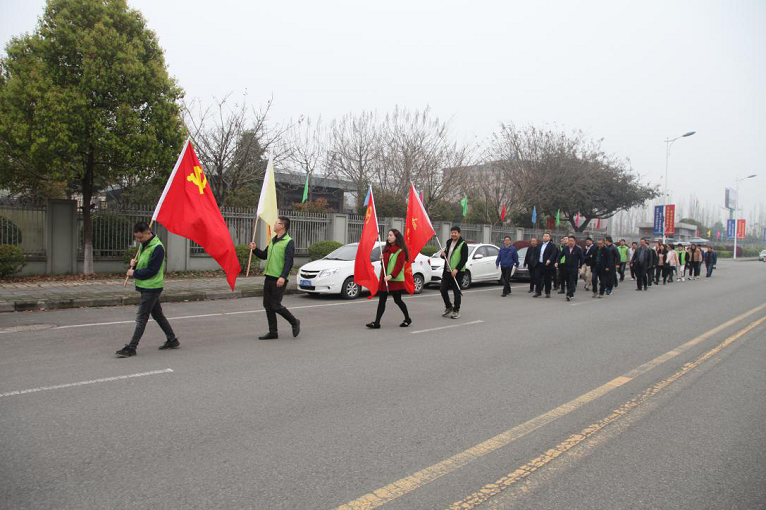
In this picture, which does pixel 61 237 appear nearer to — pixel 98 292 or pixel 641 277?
pixel 98 292

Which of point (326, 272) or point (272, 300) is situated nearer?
point (272, 300)

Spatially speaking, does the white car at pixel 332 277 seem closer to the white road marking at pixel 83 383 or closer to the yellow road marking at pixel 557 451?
the white road marking at pixel 83 383

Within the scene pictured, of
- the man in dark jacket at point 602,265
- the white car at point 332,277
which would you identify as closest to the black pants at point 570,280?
the man in dark jacket at point 602,265

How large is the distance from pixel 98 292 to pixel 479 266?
36.7 feet

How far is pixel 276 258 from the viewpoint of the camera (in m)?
7.67

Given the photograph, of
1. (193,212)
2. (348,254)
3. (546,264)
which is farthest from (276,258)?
(546,264)

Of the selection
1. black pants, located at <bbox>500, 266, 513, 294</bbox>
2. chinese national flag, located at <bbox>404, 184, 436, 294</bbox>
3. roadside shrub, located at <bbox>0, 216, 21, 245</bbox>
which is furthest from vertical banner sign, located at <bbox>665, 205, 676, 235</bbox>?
roadside shrub, located at <bbox>0, 216, 21, 245</bbox>

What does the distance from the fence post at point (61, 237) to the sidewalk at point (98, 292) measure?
141 cm

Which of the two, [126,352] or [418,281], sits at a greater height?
[418,281]

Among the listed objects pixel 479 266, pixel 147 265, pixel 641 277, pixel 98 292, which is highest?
pixel 147 265

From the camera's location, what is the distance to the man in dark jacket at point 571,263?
14.2 m

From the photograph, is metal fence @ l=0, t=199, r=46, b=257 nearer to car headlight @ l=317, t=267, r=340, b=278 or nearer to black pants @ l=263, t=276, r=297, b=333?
car headlight @ l=317, t=267, r=340, b=278

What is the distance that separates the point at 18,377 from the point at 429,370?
14.6ft

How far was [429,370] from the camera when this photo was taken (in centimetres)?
620
